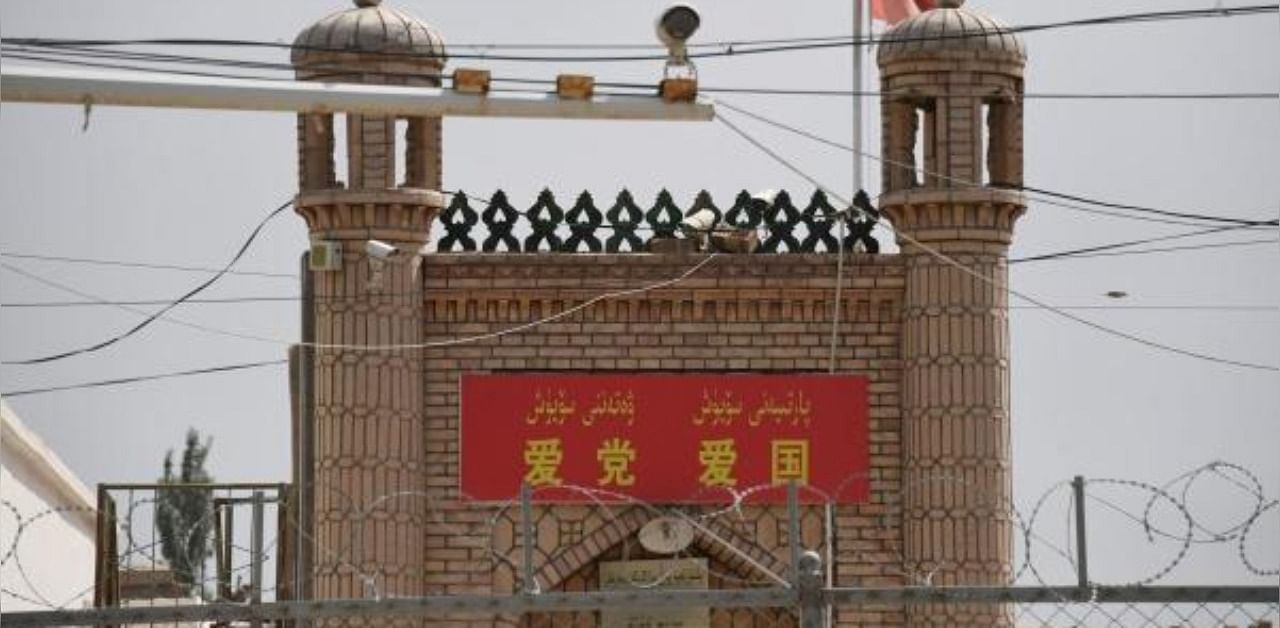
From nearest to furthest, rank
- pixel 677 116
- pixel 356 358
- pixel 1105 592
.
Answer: pixel 1105 592
pixel 677 116
pixel 356 358

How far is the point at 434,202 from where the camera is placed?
25.7m

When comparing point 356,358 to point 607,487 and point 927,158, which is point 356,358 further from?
point 927,158

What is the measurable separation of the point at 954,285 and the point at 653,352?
2.32m

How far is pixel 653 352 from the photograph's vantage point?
25734 millimetres

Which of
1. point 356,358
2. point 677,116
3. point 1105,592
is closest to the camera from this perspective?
point 1105,592

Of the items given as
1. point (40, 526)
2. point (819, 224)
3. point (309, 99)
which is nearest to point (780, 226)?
point (819, 224)

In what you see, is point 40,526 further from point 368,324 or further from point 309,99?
point 309,99

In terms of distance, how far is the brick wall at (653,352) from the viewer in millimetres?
25516

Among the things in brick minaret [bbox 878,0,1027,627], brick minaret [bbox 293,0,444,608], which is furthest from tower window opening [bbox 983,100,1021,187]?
brick minaret [bbox 293,0,444,608]

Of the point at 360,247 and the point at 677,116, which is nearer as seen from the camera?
the point at 677,116

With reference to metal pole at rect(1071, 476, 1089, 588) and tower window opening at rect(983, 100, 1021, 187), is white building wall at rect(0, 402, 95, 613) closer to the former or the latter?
tower window opening at rect(983, 100, 1021, 187)

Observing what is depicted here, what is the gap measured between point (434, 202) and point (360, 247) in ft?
2.18

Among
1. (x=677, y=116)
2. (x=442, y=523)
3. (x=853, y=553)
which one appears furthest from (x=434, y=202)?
(x=677, y=116)

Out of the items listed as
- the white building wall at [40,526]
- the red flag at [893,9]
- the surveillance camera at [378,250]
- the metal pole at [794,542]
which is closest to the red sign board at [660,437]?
the surveillance camera at [378,250]
